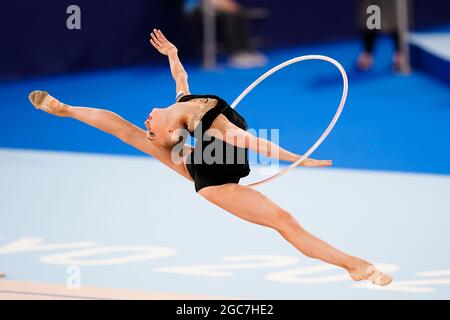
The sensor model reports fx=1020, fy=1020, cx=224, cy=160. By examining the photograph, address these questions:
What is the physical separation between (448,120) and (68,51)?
15.1ft

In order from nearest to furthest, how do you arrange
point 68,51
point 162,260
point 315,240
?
1. point 315,240
2. point 162,260
3. point 68,51

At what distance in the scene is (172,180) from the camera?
8.81 meters

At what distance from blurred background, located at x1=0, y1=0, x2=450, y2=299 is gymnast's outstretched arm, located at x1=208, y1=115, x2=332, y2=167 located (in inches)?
61.3

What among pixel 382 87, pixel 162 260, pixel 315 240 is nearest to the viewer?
pixel 315 240

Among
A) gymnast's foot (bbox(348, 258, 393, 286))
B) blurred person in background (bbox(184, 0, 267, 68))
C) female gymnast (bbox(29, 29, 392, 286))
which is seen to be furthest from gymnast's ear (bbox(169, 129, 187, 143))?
blurred person in background (bbox(184, 0, 267, 68))

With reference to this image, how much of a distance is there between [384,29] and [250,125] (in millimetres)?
2974

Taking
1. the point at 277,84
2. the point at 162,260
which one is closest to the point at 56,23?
the point at 277,84

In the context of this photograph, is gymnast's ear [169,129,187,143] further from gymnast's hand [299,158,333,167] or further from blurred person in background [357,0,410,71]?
blurred person in background [357,0,410,71]

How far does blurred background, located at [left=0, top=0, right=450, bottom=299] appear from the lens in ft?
22.3

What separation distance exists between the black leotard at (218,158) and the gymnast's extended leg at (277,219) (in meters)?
0.04

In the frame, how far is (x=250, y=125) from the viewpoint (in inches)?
363

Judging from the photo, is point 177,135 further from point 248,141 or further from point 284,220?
point 284,220

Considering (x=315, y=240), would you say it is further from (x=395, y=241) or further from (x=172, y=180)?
(x=172, y=180)

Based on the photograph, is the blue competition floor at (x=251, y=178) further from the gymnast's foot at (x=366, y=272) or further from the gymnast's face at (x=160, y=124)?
the gymnast's face at (x=160, y=124)
